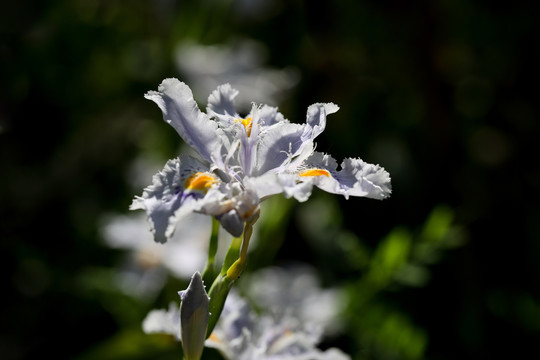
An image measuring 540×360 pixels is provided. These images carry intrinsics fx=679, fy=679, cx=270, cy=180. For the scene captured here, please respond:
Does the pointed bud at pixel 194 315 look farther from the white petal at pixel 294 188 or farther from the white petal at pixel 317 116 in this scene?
the white petal at pixel 317 116

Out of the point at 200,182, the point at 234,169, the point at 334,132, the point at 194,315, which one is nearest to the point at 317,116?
the point at 234,169

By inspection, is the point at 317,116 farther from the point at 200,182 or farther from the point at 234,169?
the point at 200,182

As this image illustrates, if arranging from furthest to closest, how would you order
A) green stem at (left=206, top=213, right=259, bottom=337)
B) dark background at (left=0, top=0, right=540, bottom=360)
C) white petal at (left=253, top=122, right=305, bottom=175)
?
dark background at (left=0, top=0, right=540, bottom=360), white petal at (left=253, top=122, right=305, bottom=175), green stem at (left=206, top=213, right=259, bottom=337)

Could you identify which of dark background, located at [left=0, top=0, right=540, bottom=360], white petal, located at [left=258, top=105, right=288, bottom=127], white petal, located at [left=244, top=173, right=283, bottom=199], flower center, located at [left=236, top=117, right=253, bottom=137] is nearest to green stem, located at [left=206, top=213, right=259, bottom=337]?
white petal, located at [left=244, top=173, right=283, bottom=199]

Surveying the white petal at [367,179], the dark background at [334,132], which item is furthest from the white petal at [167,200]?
the dark background at [334,132]

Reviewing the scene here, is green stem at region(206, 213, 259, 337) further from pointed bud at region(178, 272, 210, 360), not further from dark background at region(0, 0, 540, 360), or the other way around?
dark background at region(0, 0, 540, 360)

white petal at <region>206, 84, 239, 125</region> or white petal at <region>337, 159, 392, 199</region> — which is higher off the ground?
→ white petal at <region>206, 84, 239, 125</region>
